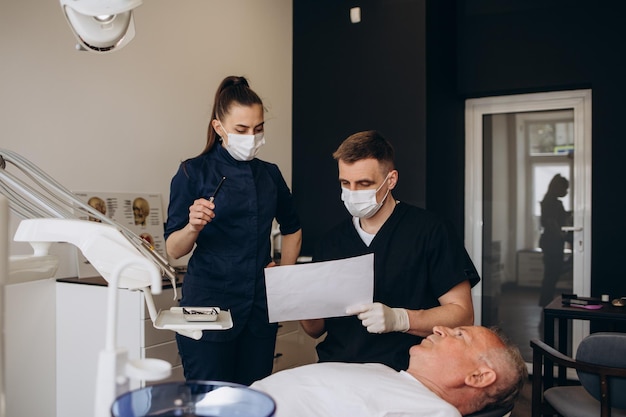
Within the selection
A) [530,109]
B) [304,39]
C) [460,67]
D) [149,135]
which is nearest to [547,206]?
[530,109]

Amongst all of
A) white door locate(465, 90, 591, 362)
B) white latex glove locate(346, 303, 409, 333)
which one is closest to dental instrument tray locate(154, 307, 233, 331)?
white latex glove locate(346, 303, 409, 333)

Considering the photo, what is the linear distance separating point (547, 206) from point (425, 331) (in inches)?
119

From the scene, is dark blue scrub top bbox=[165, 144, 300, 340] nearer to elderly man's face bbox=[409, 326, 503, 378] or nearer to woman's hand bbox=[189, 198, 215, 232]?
woman's hand bbox=[189, 198, 215, 232]

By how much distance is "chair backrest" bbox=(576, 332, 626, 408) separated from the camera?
2281 millimetres

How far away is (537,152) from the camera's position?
4.50 metres

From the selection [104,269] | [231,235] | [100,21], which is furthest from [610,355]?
[100,21]

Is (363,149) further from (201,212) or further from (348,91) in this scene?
(348,91)

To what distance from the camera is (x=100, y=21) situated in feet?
3.68

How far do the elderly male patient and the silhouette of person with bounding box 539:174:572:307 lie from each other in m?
3.10

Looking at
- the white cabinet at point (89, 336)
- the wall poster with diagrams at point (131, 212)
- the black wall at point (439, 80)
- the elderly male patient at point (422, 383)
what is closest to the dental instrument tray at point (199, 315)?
the elderly male patient at point (422, 383)

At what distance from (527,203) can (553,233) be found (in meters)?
0.28

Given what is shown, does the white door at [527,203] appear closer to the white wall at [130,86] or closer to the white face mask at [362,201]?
the white wall at [130,86]

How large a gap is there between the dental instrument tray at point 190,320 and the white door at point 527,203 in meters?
3.63

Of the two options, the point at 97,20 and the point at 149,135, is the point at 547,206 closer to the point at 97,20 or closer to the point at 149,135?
the point at 149,135
